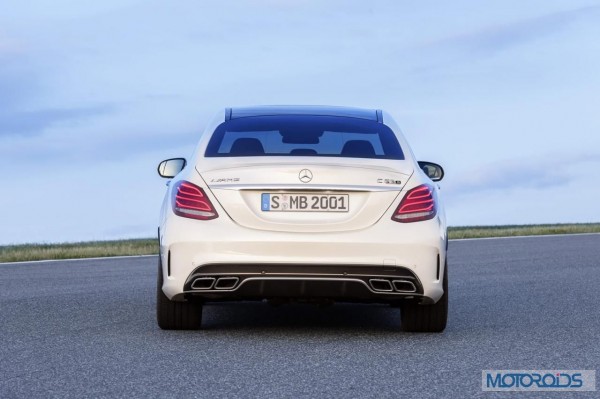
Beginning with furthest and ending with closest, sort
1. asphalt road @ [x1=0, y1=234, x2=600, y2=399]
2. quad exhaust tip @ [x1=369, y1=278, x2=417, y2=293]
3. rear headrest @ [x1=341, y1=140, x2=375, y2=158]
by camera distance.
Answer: rear headrest @ [x1=341, y1=140, x2=375, y2=158] < quad exhaust tip @ [x1=369, y1=278, x2=417, y2=293] < asphalt road @ [x1=0, y1=234, x2=600, y2=399]

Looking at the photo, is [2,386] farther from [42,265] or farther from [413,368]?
[42,265]

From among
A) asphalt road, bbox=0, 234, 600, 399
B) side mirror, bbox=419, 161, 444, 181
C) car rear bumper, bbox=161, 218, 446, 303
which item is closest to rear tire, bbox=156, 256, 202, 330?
asphalt road, bbox=0, 234, 600, 399

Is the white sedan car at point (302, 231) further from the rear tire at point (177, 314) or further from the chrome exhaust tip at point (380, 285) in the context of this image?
the rear tire at point (177, 314)

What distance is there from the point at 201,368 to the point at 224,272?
1048mm

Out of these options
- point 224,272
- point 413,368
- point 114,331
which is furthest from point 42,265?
point 413,368

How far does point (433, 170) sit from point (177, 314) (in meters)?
2.43

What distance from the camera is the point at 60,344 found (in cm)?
816

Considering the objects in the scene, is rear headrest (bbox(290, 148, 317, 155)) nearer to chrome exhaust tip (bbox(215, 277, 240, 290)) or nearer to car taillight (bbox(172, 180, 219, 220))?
car taillight (bbox(172, 180, 219, 220))

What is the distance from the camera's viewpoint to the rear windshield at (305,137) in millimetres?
8414

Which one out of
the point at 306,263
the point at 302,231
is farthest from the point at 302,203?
Result: the point at 306,263

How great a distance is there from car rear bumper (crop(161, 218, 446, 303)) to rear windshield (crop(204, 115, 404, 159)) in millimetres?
760

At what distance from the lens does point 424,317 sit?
28.1 feet

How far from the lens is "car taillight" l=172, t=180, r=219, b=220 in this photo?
7941 mm

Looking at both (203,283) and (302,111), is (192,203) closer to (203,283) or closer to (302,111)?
(203,283)
